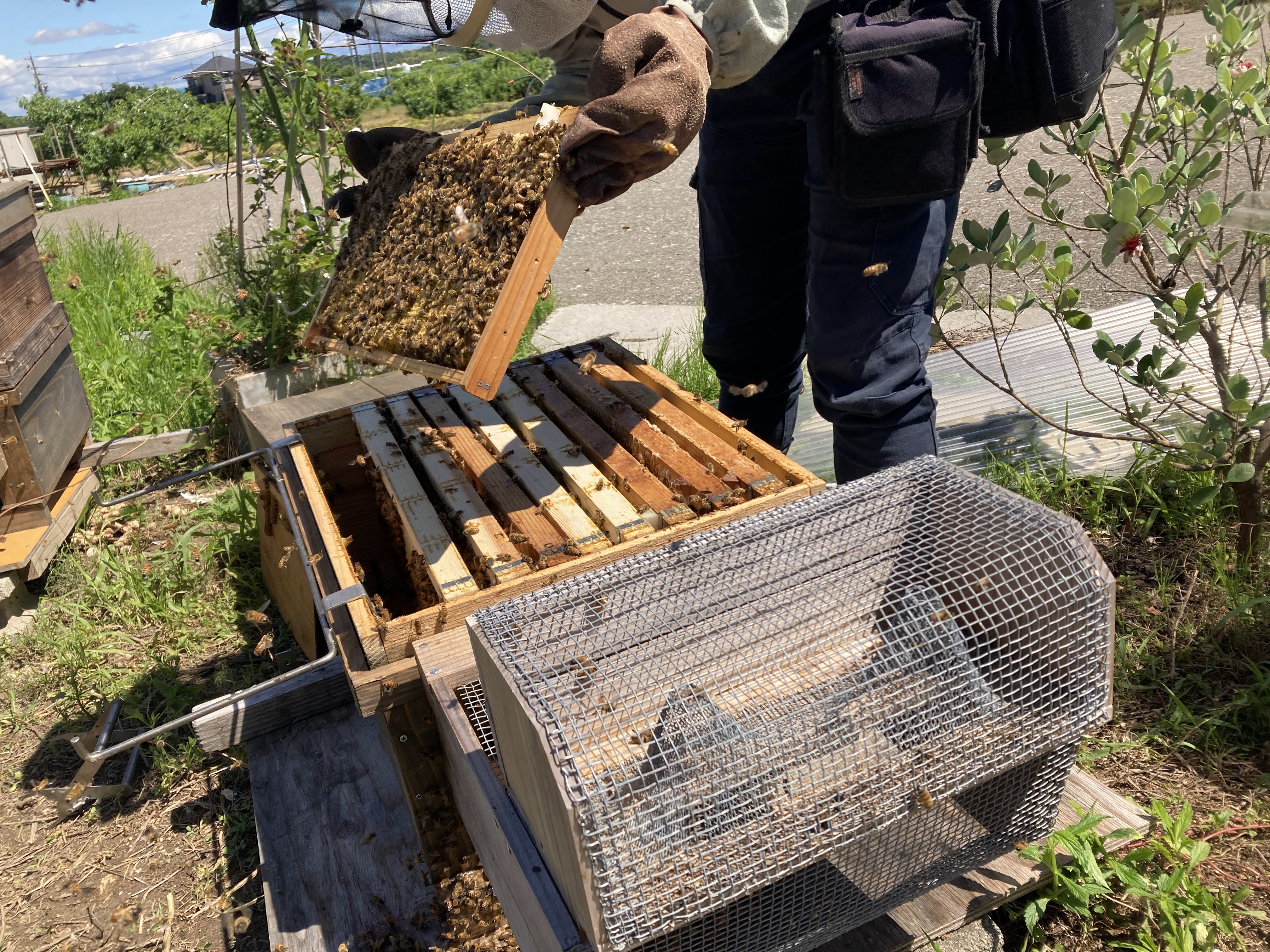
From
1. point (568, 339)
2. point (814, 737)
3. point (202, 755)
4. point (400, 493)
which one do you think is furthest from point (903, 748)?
point (568, 339)

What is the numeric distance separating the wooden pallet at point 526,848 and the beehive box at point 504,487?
0.10m

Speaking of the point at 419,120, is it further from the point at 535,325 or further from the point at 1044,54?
the point at 1044,54

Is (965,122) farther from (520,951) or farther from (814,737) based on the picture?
(520,951)

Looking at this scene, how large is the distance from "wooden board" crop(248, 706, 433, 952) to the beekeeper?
1.38m

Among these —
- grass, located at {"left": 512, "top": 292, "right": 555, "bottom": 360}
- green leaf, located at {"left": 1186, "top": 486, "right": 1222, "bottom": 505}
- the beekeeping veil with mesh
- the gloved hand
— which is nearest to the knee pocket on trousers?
the beekeeping veil with mesh

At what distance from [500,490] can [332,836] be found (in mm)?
938

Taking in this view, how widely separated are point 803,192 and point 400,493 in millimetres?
1399

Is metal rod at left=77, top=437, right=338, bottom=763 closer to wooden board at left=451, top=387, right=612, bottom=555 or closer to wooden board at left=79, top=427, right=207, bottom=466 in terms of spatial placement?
wooden board at left=451, top=387, right=612, bottom=555

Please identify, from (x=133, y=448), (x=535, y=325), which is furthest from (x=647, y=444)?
(x=535, y=325)

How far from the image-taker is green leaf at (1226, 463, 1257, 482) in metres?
2.17

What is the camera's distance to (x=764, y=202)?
251 centimetres

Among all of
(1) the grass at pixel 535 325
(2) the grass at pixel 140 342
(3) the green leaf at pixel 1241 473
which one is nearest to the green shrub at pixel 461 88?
(2) the grass at pixel 140 342

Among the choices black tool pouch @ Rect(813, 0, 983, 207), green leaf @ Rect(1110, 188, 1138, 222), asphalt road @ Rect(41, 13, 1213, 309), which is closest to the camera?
black tool pouch @ Rect(813, 0, 983, 207)

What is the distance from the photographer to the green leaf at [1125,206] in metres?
2.15
